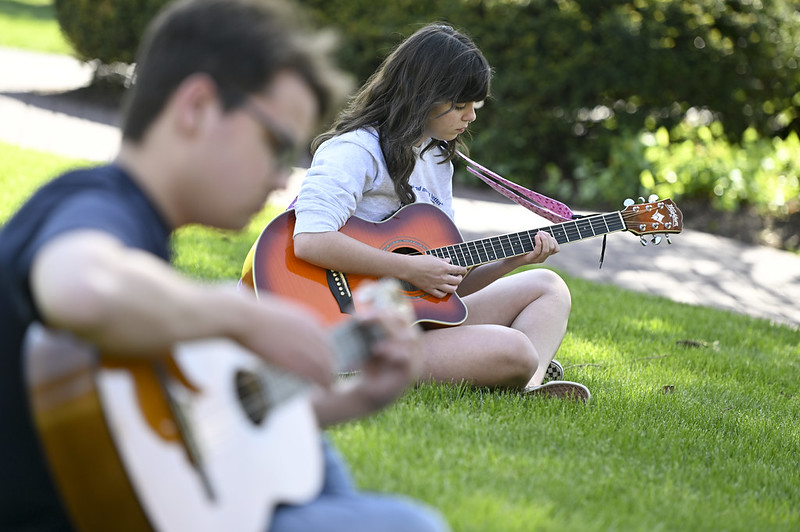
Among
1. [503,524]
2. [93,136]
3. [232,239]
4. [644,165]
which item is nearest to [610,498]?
[503,524]

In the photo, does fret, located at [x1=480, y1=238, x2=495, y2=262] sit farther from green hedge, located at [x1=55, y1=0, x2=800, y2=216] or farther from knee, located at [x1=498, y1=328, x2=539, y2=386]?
green hedge, located at [x1=55, y1=0, x2=800, y2=216]

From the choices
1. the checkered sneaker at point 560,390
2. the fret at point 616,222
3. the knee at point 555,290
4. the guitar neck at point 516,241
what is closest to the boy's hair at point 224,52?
the guitar neck at point 516,241

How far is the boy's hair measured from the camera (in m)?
1.50

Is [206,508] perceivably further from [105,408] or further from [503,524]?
[503,524]

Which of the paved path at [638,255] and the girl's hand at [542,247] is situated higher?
the girl's hand at [542,247]

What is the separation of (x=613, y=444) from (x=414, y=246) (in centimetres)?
110

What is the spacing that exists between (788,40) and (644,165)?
202 cm

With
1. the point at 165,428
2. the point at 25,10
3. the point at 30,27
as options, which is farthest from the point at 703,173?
the point at 25,10

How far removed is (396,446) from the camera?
2846 mm

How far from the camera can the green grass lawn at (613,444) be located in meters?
2.58

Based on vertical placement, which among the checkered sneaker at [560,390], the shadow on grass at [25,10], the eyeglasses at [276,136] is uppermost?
the eyeglasses at [276,136]

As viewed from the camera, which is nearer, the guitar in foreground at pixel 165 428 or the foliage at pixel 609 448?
the guitar in foreground at pixel 165 428

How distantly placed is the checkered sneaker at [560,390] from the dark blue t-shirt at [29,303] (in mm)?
2343

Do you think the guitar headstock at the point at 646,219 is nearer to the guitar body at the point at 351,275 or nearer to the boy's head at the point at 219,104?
the guitar body at the point at 351,275
